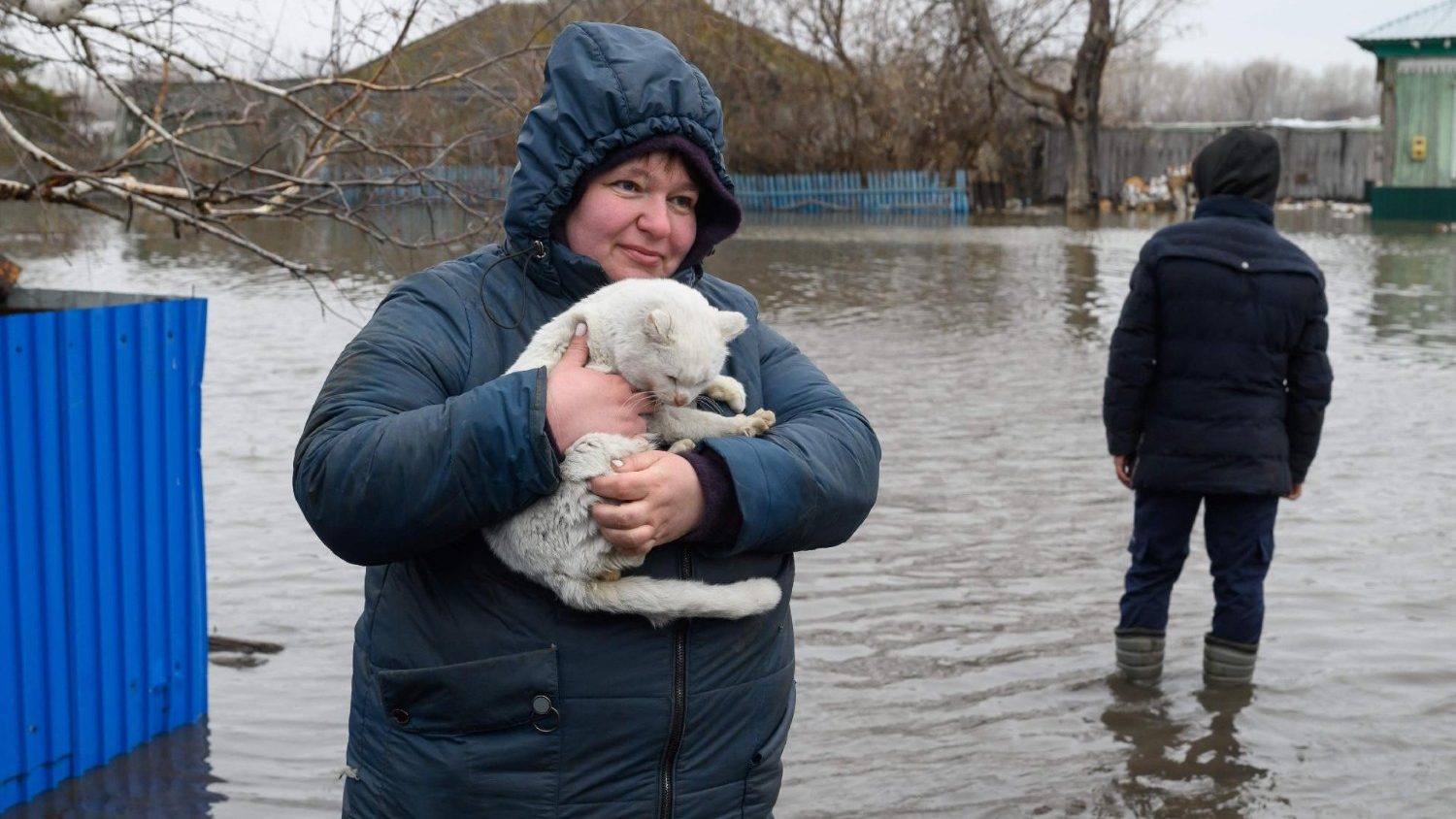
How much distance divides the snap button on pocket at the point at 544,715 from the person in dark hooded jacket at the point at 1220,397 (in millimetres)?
4068

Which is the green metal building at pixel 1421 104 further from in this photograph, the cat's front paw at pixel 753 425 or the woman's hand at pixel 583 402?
the woman's hand at pixel 583 402

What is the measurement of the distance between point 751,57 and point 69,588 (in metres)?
33.5

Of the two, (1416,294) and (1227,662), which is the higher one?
(1416,294)

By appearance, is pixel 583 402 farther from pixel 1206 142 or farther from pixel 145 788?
pixel 1206 142

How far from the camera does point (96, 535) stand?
4.84 meters

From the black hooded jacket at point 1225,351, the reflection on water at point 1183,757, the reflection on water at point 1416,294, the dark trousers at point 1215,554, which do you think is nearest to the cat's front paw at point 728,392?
the reflection on water at point 1183,757

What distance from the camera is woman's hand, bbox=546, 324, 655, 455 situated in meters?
2.38

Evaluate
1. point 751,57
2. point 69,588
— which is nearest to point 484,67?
point 69,588

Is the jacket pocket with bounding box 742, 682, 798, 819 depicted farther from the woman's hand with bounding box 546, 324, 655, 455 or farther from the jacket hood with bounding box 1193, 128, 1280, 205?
the jacket hood with bounding box 1193, 128, 1280, 205

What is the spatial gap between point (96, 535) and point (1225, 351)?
171 inches

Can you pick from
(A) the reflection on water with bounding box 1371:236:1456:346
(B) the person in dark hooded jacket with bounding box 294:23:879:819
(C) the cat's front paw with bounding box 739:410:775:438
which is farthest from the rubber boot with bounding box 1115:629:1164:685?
(A) the reflection on water with bounding box 1371:236:1456:346

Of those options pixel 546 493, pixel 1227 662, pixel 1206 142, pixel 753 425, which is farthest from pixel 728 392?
pixel 1206 142

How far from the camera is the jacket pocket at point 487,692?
2428 millimetres

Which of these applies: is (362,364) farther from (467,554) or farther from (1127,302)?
(1127,302)
